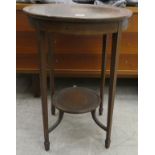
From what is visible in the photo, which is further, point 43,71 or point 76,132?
point 76,132

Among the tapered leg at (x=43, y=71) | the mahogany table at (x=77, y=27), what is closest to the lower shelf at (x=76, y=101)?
the mahogany table at (x=77, y=27)

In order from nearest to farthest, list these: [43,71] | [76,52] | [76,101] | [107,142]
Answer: [43,71], [107,142], [76,101], [76,52]

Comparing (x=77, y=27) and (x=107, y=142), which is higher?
(x=77, y=27)

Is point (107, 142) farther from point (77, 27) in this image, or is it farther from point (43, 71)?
point (77, 27)

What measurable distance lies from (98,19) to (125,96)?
105 centimetres

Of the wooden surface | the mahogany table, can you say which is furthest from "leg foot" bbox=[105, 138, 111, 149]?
the wooden surface

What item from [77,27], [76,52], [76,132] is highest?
[77,27]

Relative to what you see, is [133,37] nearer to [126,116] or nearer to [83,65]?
[83,65]

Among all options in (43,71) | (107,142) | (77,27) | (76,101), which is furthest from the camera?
(76,101)

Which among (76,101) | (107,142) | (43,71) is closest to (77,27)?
(43,71)

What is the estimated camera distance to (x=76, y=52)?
1.71 meters

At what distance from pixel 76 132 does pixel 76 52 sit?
58cm

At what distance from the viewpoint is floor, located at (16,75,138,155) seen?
133 cm

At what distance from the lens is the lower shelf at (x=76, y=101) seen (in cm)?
135
